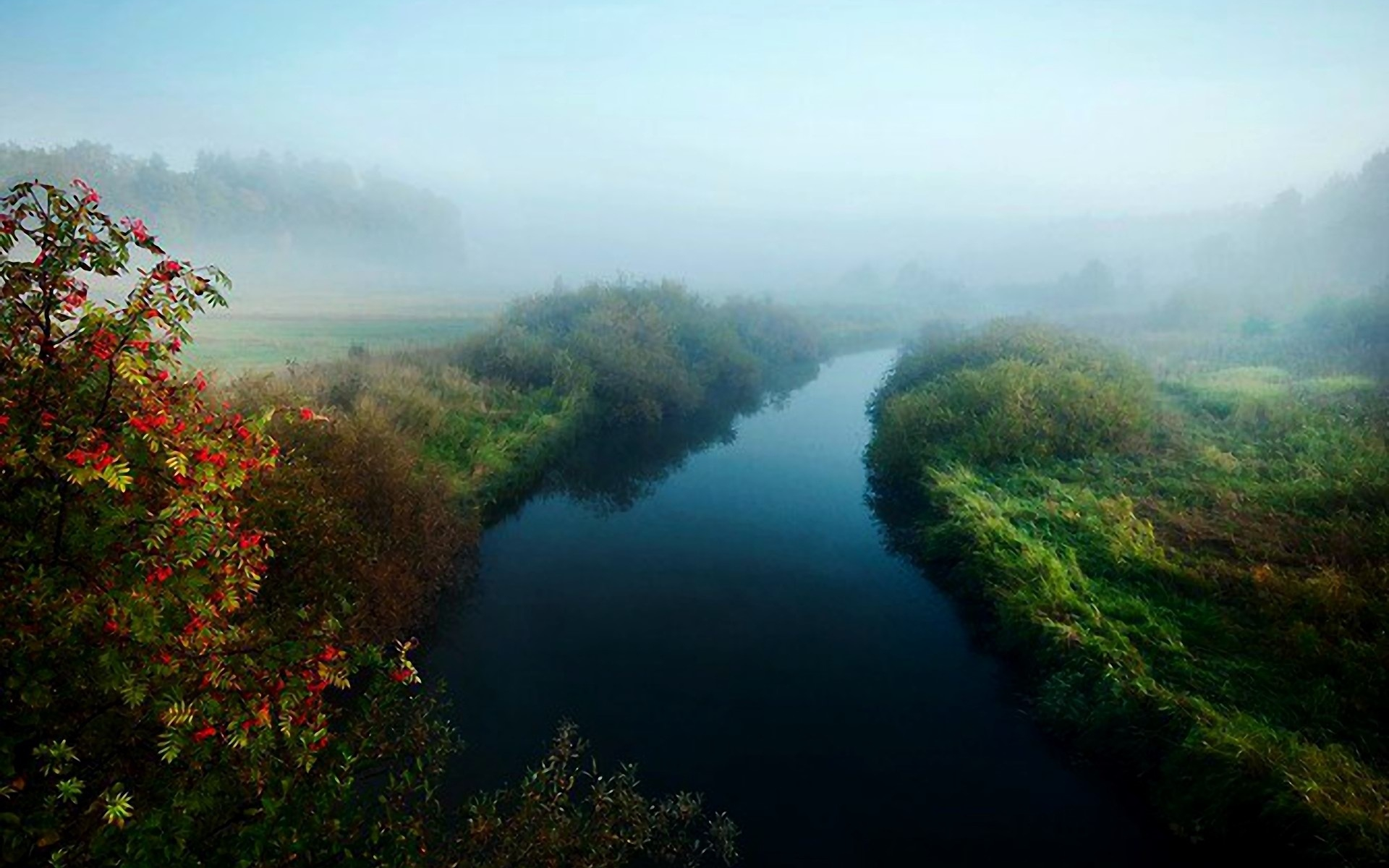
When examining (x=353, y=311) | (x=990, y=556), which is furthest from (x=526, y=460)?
(x=353, y=311)

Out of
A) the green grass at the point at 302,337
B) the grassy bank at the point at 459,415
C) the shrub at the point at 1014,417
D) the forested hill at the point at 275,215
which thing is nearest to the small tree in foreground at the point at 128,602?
the grassy bank at the point at 459,415

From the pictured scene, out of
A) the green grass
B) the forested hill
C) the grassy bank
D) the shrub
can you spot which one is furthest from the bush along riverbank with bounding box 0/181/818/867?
the forested hill

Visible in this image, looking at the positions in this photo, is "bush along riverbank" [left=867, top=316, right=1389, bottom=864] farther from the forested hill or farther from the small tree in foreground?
the forested hill

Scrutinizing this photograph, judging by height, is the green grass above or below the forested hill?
below

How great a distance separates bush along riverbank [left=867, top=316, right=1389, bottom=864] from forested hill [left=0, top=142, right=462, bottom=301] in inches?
3168

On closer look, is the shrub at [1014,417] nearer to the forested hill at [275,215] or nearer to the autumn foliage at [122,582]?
the autumn foliage at [122,582]

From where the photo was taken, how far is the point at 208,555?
3951 millimetres

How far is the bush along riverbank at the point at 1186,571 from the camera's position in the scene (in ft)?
26.2

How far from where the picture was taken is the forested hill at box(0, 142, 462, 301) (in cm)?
7594

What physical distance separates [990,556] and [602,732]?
9.48m

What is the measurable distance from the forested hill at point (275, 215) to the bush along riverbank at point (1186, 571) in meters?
80.5

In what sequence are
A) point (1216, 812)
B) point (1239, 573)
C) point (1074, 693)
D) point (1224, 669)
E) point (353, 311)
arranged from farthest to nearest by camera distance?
point (353, 311), point (1239, 573), point (1074, 693), point (1224, 669), point (1216, 812)

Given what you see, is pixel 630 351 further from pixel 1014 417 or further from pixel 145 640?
pixel 145 640

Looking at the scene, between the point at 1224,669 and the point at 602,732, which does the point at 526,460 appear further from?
the point at 1224,669
